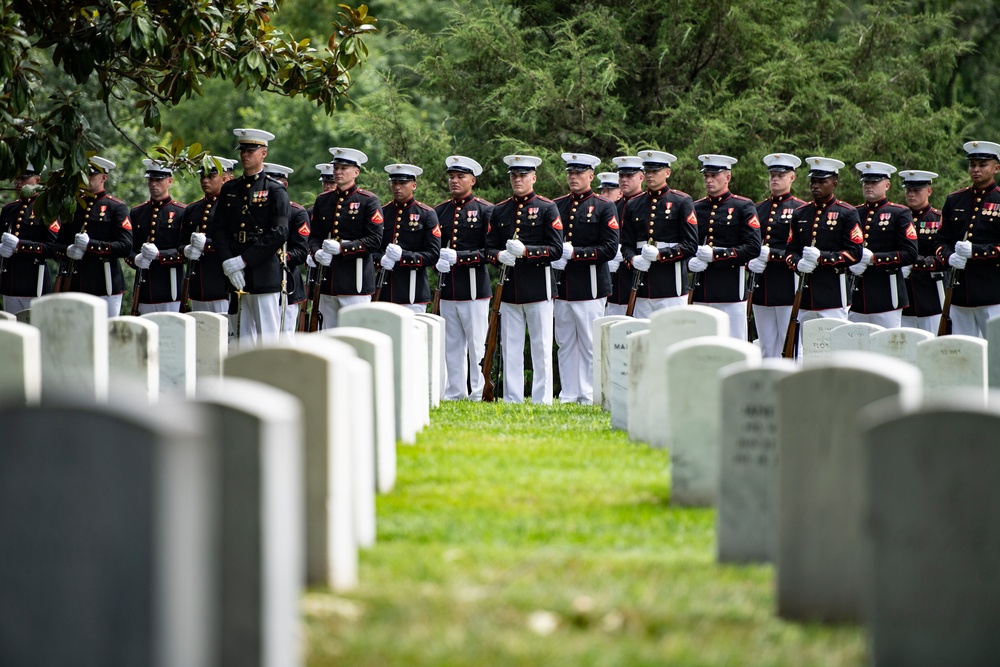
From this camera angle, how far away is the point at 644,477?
293 inches

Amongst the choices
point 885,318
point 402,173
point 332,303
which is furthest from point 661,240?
point 332,303

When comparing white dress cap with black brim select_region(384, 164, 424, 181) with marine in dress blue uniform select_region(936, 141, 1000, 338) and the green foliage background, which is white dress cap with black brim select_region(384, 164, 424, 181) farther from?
the green foliage background

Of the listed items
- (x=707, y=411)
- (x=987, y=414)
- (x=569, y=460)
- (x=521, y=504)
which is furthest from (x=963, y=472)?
(x=569, y=460)

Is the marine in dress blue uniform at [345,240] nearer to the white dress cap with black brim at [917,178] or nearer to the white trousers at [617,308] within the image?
the white trousers at [617,308]

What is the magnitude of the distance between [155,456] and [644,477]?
4.69 m

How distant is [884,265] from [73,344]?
29.4 feet

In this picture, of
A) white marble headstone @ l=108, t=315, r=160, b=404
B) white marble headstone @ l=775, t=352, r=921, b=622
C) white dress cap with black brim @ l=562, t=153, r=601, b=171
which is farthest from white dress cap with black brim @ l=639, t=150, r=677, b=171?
white marble headstone @ l=775, t=352, r=921, b=622

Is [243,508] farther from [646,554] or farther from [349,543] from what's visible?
[646,554]

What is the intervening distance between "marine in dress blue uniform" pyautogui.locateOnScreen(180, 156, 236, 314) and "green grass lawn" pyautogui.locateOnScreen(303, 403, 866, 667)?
718 cm

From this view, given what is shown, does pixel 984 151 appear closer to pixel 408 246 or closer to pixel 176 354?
pixel 408 246

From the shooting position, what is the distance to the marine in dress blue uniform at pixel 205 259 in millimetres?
14094

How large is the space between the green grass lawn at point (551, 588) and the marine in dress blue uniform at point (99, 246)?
8641 mm

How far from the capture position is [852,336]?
10656mm

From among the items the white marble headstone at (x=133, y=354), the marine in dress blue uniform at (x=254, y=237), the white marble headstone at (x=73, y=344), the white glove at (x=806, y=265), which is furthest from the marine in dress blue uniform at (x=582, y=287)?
the white marble headstone at (x=73, y=344)
